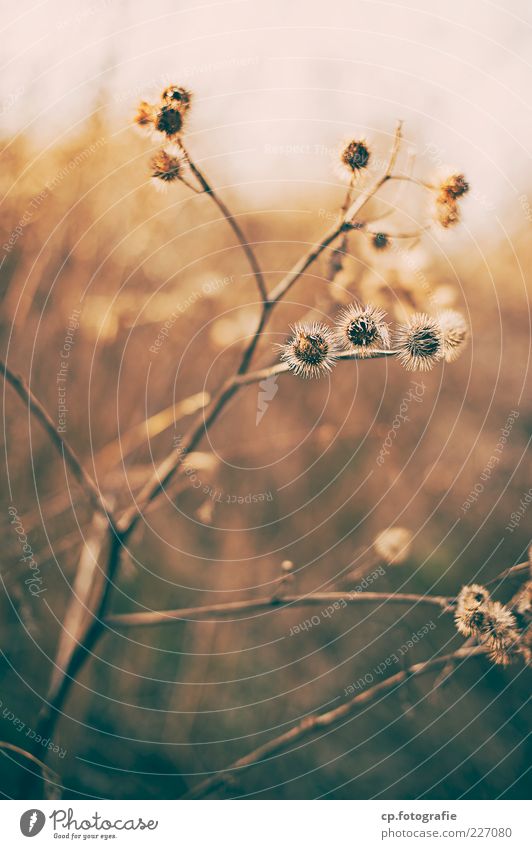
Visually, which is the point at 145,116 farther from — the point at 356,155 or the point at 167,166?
the point at 356,155

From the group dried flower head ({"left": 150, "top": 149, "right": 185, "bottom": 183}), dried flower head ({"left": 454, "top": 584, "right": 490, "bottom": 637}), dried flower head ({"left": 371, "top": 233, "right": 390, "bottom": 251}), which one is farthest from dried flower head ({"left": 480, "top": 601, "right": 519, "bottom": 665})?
dried flower head ({"left": 150, "top": 149, "right": 185, "bottom": 183})

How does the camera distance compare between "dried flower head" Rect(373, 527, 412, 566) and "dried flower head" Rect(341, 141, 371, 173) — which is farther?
"dried flower head" Rect(373, 527, 412, 566)

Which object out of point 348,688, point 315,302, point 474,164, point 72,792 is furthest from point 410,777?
point 474,164

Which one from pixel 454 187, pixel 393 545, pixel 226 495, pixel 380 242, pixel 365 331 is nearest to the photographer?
pixel 365 331

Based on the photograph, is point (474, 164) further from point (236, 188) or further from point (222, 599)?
point (222, 599)

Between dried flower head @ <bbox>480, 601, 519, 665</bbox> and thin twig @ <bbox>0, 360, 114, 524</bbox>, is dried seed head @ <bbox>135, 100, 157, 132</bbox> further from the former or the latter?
dried flower head @ <bbox>480, 601, 519, 665</bbox>

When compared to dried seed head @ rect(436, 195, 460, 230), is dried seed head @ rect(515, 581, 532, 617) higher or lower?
lower
